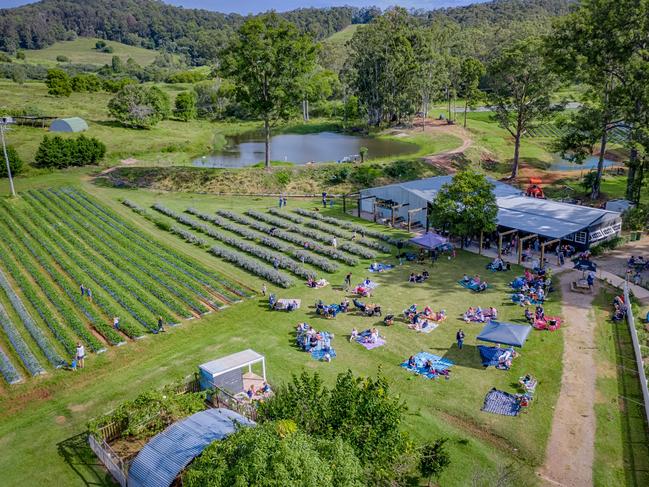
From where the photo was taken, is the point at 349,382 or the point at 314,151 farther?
the point at 314,151

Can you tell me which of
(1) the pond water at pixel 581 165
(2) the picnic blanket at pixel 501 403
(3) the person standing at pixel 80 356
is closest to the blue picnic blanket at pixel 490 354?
(2) the picnic blanket at pixel 501 403

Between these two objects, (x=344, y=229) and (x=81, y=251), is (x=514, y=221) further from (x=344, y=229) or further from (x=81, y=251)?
(x=81, y=251)

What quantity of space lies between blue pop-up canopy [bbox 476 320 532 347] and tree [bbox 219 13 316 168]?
41950mm

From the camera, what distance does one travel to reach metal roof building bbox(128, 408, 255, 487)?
1612 cm

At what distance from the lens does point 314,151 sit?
8700cm

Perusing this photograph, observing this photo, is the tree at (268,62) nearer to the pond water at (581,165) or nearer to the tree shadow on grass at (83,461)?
the pond water at (581,165)

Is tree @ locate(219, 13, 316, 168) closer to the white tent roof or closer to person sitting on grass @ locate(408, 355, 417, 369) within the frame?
the white tent roof

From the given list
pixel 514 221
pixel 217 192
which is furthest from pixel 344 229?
pixel 217 192

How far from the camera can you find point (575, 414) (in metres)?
22.0

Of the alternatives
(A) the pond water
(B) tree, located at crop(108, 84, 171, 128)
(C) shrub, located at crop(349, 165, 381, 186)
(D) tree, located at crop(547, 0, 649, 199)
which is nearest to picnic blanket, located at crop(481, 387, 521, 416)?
(D) tree, located at crop(547, 0, 649, 199)

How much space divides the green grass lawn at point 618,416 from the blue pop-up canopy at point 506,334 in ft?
12.3

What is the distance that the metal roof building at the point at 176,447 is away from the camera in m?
16.1

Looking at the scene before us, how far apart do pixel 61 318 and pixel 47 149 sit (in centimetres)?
4205

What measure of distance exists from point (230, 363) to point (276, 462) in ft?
40.5
